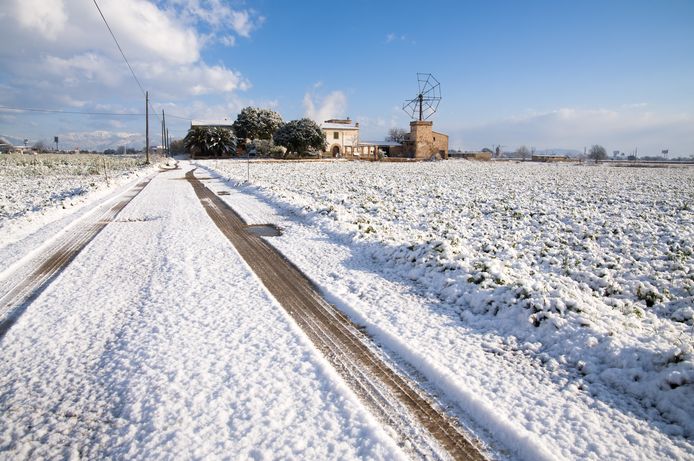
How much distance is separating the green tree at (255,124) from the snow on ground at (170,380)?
77734mm

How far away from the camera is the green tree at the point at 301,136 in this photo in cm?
6875

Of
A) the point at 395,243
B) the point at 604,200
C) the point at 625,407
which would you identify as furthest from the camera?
the point at 604,200

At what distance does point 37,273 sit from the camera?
7.26 m

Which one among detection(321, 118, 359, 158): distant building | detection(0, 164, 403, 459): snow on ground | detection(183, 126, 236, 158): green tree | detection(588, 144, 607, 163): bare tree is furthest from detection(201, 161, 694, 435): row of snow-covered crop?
detection(588, 144, 607, 163): bare tree

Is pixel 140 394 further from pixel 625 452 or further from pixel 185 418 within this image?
pixel 625 452

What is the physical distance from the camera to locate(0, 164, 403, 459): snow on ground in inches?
121

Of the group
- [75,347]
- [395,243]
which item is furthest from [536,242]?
[75,347]

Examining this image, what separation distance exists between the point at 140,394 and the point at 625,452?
14.2 feet

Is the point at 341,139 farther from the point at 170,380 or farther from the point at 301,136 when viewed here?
the point at 170,380

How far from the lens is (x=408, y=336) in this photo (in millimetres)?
4867

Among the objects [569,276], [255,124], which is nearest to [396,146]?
[255,124]

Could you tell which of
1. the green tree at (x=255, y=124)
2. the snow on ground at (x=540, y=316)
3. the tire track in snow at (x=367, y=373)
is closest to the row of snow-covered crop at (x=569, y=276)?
the snow on ground at (x=540, y=316)

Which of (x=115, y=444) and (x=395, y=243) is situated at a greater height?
(x=395, y=243)

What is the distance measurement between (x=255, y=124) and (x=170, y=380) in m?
81.2
